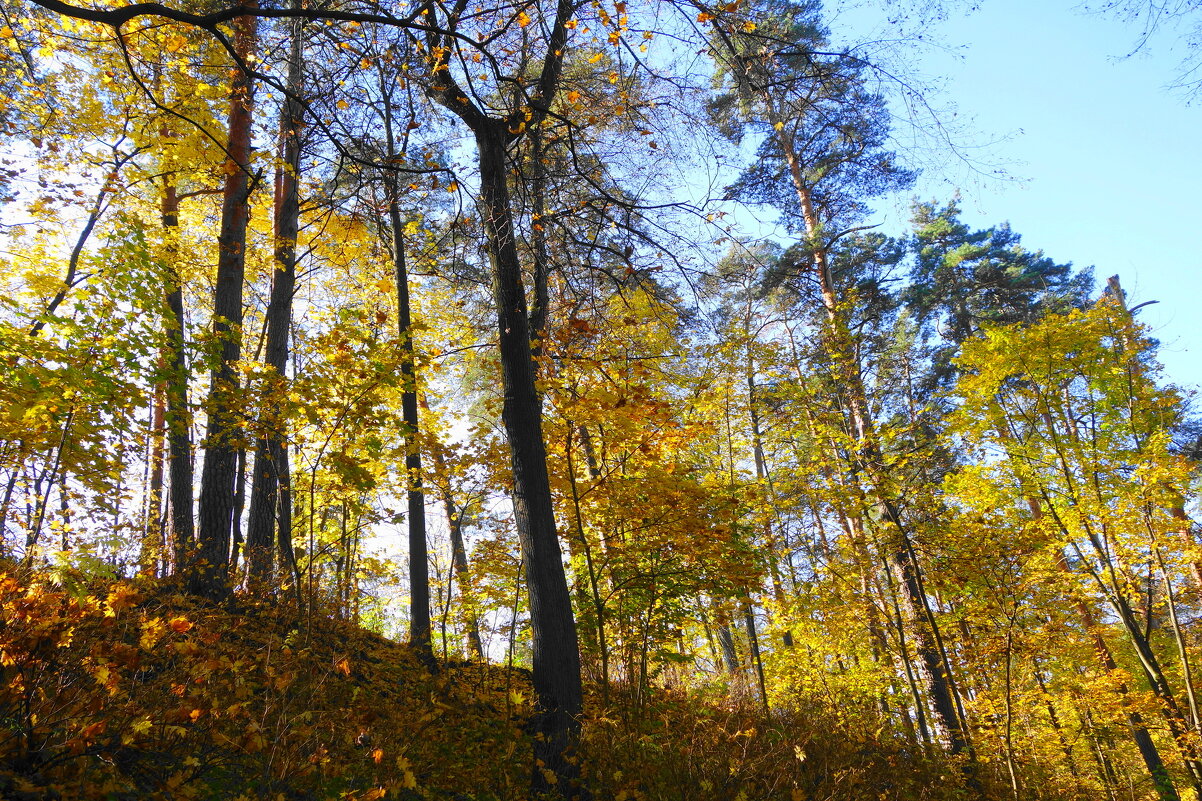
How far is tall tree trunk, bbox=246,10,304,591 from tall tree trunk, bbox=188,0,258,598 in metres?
0.34

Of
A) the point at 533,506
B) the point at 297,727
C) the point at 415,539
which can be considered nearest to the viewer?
the point at 297,727

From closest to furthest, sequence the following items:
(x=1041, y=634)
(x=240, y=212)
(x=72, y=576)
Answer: (x=72, y=576) → (x=240, y=212) → (x=1041, y=634)

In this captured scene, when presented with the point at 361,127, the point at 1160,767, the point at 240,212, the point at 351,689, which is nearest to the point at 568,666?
the point at 351,689

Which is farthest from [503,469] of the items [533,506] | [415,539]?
[415,539]

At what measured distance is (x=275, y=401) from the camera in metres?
5.44

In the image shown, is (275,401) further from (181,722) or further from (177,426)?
(181,722)

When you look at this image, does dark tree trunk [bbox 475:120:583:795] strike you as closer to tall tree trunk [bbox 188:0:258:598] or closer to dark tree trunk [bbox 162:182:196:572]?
tall tree trunk [bbox 188:0:258:598]

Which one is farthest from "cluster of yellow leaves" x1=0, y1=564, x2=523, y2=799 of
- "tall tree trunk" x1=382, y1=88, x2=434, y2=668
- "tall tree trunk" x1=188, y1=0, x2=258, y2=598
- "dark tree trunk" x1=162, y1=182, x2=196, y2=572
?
"tall tree trunk" x1=382, y1=88, x2=434, y2=668

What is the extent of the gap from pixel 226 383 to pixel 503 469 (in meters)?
2.71

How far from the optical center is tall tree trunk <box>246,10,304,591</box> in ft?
18.1

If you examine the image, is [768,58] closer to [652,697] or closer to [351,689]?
[351,689]

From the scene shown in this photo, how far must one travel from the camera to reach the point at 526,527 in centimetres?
485

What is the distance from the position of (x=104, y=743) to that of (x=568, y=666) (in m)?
2.83

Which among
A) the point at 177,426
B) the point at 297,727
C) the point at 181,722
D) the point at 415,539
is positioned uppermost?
the point at 177,426
